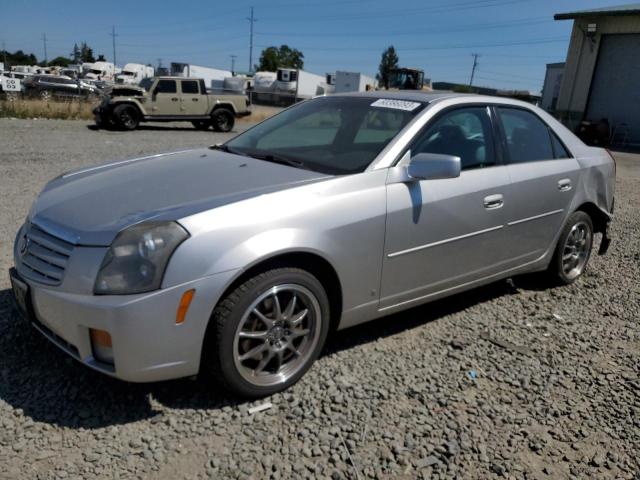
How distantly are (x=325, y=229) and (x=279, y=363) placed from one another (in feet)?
2.47

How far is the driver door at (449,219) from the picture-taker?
3049 mm

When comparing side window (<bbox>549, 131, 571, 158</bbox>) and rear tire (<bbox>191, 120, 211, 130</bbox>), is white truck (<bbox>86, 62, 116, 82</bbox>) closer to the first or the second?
rear tire (<bbox>191, 120, 211, 130</bbox>)

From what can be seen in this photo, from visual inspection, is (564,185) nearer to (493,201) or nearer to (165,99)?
(493,201)

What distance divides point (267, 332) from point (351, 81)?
126ft

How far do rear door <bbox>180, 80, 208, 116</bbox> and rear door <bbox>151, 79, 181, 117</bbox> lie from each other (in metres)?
0.20

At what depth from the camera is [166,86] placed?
1722 centimetres

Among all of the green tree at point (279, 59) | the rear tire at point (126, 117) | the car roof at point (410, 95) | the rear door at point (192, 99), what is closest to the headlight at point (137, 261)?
the car roof at point (410, 95)

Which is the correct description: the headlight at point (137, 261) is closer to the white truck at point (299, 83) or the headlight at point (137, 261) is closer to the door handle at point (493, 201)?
the door handle at point (493, 201)

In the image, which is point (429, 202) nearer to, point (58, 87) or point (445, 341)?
point (445, 341)

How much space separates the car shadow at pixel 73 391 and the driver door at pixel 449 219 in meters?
0.75

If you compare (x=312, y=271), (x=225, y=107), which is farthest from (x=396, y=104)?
(x=225, y=107)

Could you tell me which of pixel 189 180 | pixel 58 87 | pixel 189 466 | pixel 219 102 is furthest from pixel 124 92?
pixel 189 466

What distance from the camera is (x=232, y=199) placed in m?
2.55

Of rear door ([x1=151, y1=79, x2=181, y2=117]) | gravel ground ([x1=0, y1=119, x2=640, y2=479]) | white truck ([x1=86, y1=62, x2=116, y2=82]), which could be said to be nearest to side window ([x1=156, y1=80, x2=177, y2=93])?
rear door ([x1=151, y1=79, x2=181, y2=117])
